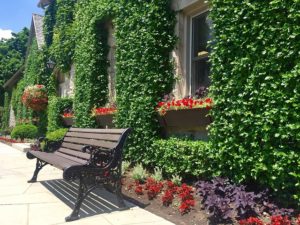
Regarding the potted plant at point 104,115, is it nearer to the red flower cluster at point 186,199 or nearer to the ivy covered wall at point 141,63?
the ivy covered wall at point 141,63

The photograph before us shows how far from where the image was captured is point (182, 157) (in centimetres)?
650

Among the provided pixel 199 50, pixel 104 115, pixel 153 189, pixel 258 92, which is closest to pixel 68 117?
pixel 104 115

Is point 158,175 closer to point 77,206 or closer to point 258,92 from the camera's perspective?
point 77,206

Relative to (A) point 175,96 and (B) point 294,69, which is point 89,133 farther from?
(B) point 294,69

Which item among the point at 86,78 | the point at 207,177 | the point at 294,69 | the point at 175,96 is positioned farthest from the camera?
the point at 86,78

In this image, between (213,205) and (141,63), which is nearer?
(213,205)

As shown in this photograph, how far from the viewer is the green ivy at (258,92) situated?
456 centimetres

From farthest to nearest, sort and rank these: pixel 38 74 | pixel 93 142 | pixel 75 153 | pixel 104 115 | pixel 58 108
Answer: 1. pixel 38 74
2. pixel 58 108
3. pixel 104 115
4. pixel 75 153
5. pixel 93 142

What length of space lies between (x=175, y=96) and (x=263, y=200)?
3.65 meters

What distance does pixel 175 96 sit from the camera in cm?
809

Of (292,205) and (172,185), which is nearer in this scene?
(292,205)

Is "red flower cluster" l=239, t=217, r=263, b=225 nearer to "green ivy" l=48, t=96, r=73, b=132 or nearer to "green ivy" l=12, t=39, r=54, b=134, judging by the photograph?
"green ivy" l=48, t=96, r=73, b=132

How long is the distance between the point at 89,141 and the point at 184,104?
1.77 metres

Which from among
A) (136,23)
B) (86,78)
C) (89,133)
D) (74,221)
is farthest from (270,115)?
(86,78)
